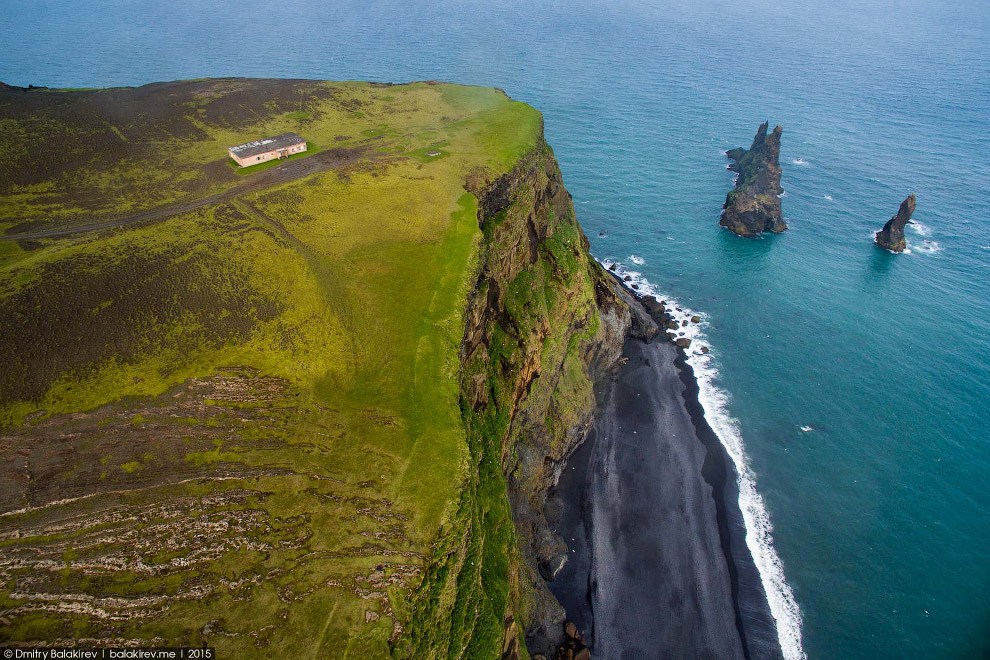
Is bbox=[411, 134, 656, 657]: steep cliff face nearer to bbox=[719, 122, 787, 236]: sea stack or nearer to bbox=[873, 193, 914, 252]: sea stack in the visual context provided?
bbox=[719, 122, 787, 236]: sea stack

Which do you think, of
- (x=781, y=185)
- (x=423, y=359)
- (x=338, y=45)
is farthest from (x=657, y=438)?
(x=338, y=45)

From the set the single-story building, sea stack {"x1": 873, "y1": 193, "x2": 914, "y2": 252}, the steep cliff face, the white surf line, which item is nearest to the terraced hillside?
the steep cliff face

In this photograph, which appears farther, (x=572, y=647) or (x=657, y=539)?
(x=657, y=539)

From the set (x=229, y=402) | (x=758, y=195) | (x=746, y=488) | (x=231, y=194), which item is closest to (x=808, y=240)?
(x=758, y=195)

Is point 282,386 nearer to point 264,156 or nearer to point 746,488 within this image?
point 264,156

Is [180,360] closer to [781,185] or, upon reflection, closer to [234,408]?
[234,408]

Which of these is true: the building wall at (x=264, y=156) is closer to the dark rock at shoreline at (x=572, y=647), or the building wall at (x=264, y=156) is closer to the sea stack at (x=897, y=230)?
the dark rock at shoreline at (x=572, y=647)
